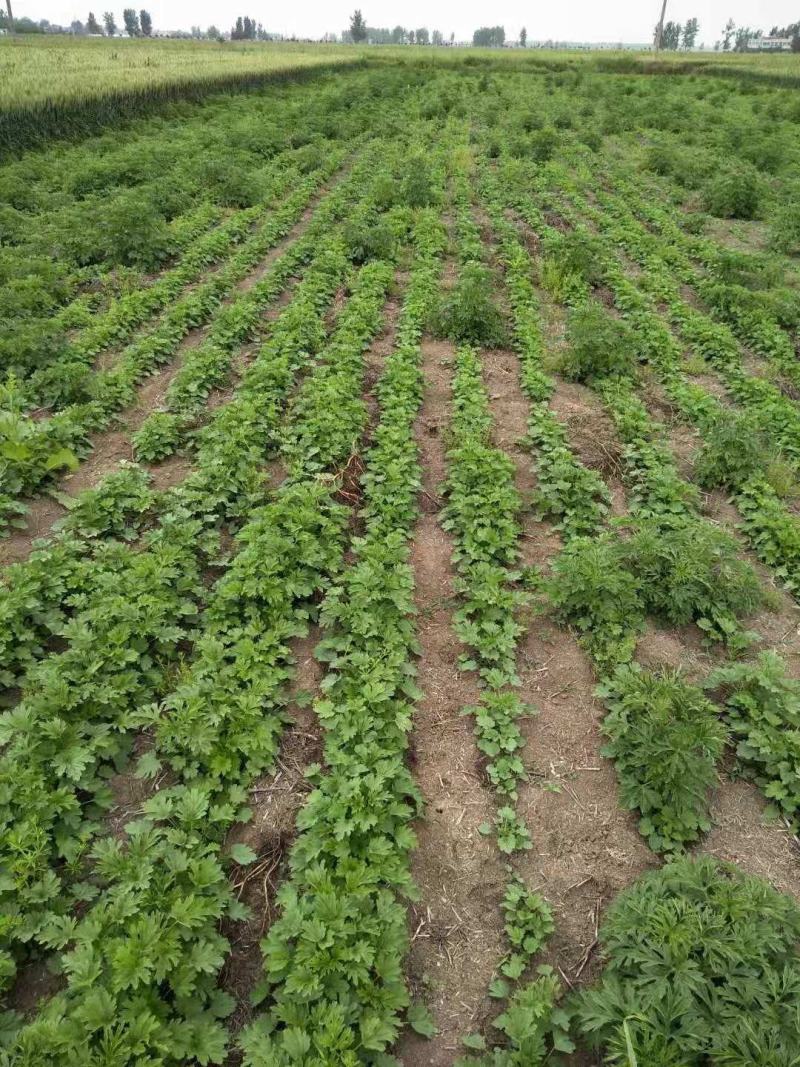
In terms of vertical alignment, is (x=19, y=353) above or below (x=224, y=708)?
above

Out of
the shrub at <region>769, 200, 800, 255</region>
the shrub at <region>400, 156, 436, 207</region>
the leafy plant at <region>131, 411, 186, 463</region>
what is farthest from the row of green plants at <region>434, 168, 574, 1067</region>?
A: the shrub at <region>769, 200, 800, 255</region>

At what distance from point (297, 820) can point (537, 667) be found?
2439mm

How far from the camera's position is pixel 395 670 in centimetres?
495

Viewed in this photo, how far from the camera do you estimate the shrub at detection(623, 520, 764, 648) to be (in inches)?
222

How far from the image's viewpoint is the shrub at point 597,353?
943 centimetres

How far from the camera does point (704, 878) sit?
3.57m

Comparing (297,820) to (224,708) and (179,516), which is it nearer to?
(224,708)

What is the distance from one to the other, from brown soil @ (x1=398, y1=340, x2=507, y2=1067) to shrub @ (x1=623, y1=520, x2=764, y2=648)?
1.85 meters

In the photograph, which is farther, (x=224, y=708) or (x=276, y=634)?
(x=276, y=634)

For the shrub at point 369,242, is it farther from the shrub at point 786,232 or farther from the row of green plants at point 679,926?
the row of green plants at point 679,926

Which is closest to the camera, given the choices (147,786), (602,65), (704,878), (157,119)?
(704,878)

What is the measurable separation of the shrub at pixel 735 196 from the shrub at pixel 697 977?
63.8 feet

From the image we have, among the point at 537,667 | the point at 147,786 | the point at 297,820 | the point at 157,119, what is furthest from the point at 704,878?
the point at 157,119

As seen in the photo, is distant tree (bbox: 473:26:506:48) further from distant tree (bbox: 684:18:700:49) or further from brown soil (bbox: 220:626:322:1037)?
brown soil (bbox: 220:626:322:1037)
